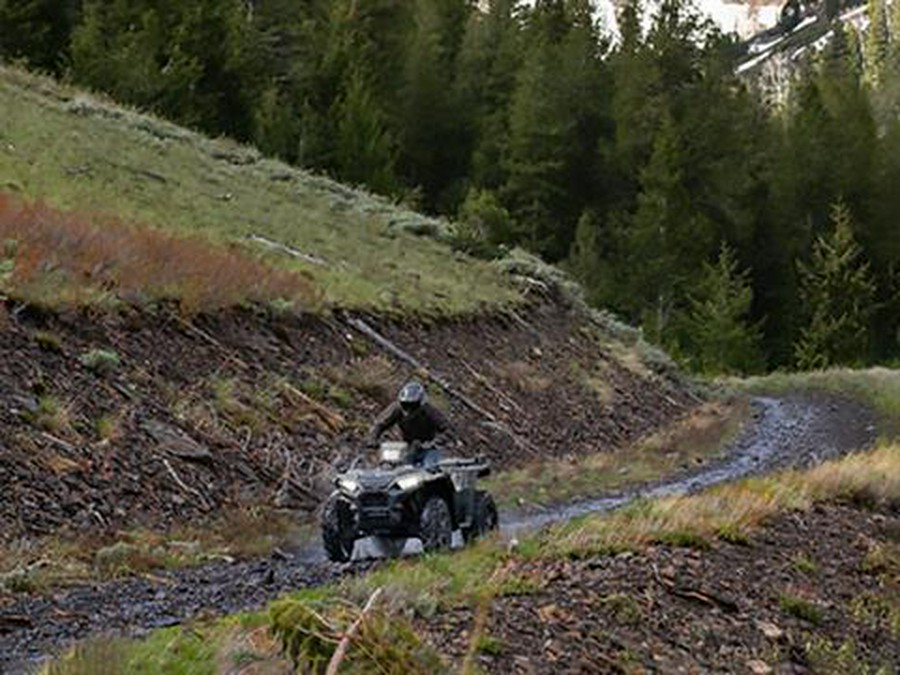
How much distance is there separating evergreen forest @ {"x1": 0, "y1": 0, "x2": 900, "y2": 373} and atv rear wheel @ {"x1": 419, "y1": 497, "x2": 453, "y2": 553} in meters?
38.8

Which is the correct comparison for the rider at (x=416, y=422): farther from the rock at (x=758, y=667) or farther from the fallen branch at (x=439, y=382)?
the fallen branch at (x=439, y=382)

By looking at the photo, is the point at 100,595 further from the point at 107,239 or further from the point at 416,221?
the point at 416,221

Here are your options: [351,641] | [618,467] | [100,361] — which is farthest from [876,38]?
[351,641]

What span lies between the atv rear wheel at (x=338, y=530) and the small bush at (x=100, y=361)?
4819mm

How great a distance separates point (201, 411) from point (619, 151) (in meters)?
53.0

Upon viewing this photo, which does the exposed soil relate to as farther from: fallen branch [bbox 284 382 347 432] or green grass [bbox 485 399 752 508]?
fallen branch [bbox 284 382 347 432]

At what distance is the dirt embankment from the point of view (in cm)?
1358

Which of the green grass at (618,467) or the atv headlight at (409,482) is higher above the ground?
the atv headlight at (409,482)

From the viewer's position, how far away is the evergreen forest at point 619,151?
5462cm

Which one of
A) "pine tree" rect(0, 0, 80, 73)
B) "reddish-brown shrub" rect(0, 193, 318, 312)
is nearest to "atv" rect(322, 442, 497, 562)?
"reddish-brown shrub" rect(0, 193, 318, 312)

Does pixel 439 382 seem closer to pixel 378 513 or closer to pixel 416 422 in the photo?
pixel 416 422

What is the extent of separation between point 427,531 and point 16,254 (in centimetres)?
828

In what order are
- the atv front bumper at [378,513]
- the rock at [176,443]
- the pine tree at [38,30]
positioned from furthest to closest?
the pine tree at [38,30], the rock at [176,443], the atv front bumper at [378,513]

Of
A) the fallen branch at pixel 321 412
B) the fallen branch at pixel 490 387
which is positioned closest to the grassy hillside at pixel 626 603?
the fallen branch at pixel 321 412
